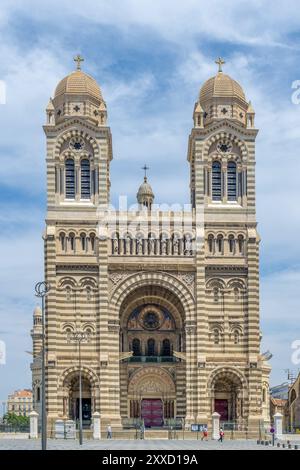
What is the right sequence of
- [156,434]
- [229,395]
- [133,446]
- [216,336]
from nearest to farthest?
[133,446]
[156,434]
[216,336]
[229,395]

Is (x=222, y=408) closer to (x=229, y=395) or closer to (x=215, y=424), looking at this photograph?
(x=229, y=395)

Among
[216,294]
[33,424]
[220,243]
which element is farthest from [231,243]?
[33,424]

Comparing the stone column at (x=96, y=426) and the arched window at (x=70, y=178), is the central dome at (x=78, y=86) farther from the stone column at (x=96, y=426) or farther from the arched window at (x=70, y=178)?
the stone column at (x=96, y=426)

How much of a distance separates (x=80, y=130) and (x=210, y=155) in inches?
419

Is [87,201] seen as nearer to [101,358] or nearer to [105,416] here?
[101,358]

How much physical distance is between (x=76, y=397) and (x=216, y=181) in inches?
806

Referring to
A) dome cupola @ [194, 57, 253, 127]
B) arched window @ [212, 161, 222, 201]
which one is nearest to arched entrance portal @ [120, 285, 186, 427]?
arched window @ [212, 161, 222, 201]

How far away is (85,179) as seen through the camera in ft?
221

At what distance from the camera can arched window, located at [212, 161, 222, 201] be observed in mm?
67812

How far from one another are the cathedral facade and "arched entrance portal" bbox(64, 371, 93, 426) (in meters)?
0.11

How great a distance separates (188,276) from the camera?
66062 mm

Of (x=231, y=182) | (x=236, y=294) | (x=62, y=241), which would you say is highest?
(x=231, y=182)
